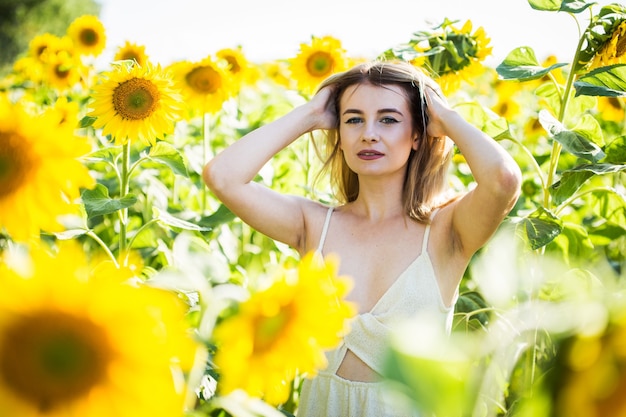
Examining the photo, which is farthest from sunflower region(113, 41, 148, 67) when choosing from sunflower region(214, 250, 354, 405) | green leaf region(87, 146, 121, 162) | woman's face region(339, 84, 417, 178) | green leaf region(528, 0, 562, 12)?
sunflower region(214, 250, 354, 405)

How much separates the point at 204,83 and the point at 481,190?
109cm

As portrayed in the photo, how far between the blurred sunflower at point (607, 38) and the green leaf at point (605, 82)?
0.13m

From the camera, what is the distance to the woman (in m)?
1.36

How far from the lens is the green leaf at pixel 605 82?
3.99ft

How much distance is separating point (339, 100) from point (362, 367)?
2.16ft

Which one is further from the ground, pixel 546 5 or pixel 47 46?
pixel 546 5

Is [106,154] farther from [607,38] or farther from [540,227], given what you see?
[607,38]

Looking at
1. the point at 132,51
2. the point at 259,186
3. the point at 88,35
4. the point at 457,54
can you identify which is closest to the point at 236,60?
the point at 132,51

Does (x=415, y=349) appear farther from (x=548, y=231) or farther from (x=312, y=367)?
(x=548, y=231)

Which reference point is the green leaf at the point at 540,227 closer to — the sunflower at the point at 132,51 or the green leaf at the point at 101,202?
the green leaf at the point at 101,202

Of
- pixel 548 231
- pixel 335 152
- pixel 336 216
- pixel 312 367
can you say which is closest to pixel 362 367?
pixel 336 216

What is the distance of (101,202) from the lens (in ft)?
4.51

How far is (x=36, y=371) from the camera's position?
353 mm

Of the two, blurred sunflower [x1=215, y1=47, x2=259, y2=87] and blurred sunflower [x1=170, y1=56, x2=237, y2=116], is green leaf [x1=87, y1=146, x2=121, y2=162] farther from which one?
blurred sunflower [x1=215, y1=47, x2=259, y2=87]
